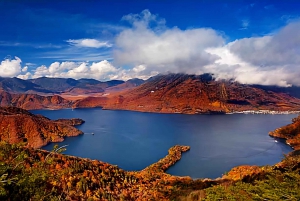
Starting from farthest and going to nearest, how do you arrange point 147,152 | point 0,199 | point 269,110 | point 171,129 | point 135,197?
point 269,110 < point 171,129 < point 147,152 < point 135,197 < point 0,199

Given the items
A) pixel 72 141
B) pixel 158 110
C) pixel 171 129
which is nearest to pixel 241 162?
pixel 171 129

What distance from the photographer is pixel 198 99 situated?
15425cm

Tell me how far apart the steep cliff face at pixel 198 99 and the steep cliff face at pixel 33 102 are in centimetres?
3676

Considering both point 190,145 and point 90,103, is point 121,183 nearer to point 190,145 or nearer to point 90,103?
point 190,145

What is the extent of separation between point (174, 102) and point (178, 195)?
130m

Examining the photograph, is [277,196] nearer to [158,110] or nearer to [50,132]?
[50,132]

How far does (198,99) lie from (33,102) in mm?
114748

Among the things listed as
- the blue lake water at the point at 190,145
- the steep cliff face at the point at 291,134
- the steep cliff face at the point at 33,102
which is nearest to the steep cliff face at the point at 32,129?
the blue lake water at the point at 190,145

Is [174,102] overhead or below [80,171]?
overhead

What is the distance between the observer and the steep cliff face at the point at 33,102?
17938 cm

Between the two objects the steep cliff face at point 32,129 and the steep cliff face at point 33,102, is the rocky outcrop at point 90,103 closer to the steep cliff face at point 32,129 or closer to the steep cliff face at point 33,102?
the steep cliff face at point 33,102

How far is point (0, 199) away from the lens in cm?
500

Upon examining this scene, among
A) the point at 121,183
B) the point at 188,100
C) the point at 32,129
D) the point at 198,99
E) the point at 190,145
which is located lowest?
the point at 121,183

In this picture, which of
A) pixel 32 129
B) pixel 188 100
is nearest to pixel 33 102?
pixel 188 100
